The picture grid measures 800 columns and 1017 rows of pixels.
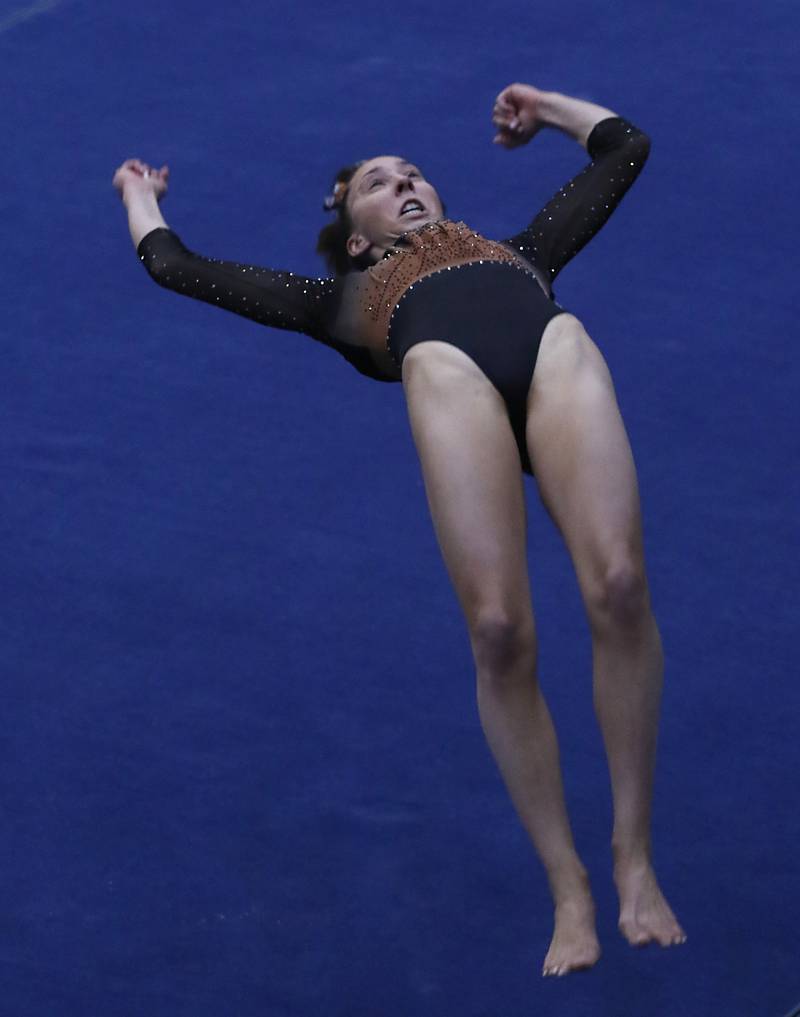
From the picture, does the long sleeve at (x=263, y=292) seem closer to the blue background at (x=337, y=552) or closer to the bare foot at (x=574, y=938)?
the blue background at (x=337, y=552)

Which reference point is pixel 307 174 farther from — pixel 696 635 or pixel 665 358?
pixel 696 635

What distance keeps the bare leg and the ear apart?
2.10 feet

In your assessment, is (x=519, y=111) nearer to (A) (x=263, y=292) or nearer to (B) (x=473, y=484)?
(A) (x=263, y=292)

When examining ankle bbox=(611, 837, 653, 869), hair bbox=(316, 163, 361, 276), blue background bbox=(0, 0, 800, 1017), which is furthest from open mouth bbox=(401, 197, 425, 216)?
ankle bbox=(611, 837, 653, 869)

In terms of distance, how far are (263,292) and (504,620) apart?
0.87 meters

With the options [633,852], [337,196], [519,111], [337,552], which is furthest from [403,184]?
[633,852]

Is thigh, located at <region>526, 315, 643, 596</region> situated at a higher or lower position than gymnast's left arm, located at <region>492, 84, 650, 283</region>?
lower

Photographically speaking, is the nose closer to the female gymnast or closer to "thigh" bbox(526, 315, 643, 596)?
the female gymnast

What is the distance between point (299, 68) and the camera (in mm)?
6305

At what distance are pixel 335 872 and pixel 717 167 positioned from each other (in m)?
2.54

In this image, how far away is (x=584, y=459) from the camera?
3523 millimetres

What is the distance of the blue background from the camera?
418 cm

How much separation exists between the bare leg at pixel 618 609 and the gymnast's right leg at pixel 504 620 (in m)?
0.08

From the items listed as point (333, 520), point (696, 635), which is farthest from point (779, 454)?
point (333, 520)
